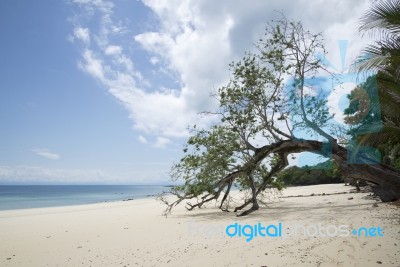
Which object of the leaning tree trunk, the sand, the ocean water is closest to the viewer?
the sand

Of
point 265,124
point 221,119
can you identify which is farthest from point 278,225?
point 221,119

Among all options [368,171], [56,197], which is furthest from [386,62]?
[56,197]

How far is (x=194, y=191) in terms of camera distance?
1295 cm

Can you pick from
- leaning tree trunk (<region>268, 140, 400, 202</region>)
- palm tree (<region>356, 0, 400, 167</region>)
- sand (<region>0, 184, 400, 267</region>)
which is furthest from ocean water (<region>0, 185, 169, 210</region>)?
palm tree (<region>356, 0, 400, 167</region>)

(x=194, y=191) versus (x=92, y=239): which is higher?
(x=194, y=191)

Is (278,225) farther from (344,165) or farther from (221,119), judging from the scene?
(221,119)

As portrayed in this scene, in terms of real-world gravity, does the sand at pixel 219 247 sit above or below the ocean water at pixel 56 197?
below

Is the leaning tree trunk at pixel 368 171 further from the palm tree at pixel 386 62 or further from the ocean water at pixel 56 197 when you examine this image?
the ocean water at pixel 56 197

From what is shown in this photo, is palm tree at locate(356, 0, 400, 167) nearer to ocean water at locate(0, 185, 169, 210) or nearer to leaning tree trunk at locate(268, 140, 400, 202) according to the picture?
leaning tree trunk at locate(268, 140, 400, 202)

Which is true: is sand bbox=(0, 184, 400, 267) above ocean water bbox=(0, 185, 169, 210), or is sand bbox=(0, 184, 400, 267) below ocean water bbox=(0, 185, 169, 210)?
below

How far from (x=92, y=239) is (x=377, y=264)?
6.58 meters

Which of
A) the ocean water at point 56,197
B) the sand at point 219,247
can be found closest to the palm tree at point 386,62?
the sand at point 219,247

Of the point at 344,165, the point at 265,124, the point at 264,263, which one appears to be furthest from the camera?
the point at 265,124

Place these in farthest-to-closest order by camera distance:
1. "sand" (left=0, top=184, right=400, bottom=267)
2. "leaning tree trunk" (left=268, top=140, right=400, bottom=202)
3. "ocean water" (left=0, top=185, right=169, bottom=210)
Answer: "ocean water" (left=0, top=185, right=169, bottom=210), "leaning tree trunk" (left=268, top=140, right=400, bottom=202), "sand" (left=0, top=184, right=400, bottom=267)
